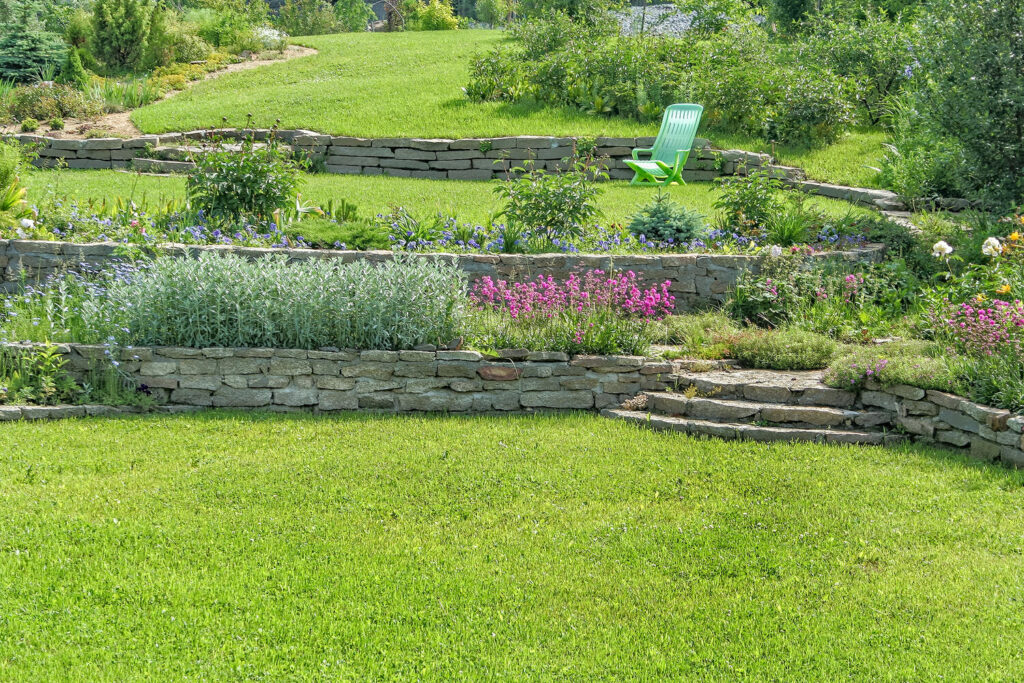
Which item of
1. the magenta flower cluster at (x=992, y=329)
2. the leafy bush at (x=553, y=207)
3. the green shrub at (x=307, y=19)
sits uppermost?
the green shrub at (x=307, y=19)

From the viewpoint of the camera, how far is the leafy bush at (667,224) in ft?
27.2

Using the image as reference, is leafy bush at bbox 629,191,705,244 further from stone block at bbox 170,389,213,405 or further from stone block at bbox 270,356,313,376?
stone block at bbox 170,389,213,405

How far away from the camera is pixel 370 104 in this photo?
14.4 metres

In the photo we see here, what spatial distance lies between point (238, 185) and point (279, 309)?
264 centimetres

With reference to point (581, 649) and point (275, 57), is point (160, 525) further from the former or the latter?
point (275, 57)

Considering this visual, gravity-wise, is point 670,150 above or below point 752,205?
above

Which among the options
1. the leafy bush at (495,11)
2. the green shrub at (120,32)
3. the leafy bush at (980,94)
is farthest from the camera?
the leafy bush at (495,11)

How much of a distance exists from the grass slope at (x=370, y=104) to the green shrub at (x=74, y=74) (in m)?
1.37

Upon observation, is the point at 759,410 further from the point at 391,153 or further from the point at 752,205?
the point at 391,153

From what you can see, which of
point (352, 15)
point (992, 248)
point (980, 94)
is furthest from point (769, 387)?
point (352, 15)

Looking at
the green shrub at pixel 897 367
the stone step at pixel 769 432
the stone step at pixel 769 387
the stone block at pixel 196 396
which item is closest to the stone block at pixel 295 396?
the stone block at pixel 196 396

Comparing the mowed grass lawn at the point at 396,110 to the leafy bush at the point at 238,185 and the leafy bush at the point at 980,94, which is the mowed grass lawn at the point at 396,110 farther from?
the leafy bush at the point at 238,185

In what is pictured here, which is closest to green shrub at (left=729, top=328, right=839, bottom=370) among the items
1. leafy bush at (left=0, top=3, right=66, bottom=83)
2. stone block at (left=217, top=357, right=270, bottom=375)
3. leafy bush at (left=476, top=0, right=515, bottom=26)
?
stone block at (left=217, top=357, right=270, bottom=375)

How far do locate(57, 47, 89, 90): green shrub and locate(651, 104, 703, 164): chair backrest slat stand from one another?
30.7 feet
